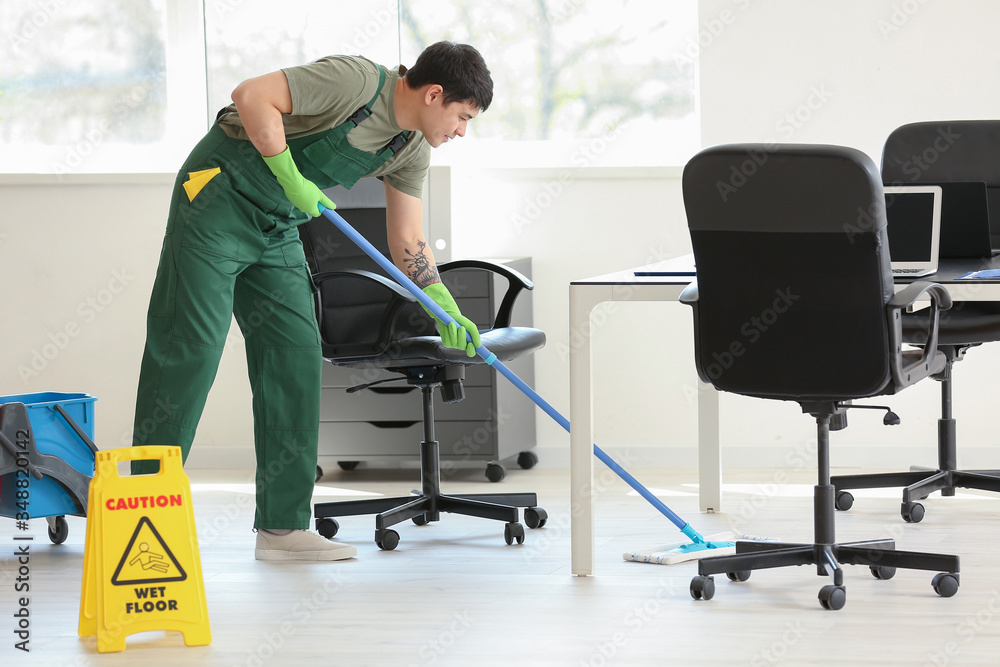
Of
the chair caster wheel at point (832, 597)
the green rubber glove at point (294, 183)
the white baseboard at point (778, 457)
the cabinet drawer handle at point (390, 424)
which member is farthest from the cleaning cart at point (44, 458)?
the chair caster wheel at point (832, 597)

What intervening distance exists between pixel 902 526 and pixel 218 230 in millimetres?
1853

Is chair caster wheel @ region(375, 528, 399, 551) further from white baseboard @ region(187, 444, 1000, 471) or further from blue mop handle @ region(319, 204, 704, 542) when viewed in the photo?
white baseboard @ region(187, 444, 1000, 471)

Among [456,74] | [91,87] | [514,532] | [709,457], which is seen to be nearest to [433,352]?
[514,532]

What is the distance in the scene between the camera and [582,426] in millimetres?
2574

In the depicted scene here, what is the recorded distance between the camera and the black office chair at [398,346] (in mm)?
2916

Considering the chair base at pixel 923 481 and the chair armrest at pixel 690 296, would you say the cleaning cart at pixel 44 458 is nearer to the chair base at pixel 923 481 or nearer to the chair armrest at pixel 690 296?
the chair armrest at pixel 690 296

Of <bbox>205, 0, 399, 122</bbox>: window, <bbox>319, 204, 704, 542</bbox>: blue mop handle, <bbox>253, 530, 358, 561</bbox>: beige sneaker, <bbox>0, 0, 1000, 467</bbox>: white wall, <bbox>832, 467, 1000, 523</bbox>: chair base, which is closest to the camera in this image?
<bbox>319, 204, 704, 542</bbox>: blue mop handle

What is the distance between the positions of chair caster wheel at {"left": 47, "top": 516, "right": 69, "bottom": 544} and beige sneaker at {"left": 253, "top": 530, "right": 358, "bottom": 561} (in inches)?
24.0

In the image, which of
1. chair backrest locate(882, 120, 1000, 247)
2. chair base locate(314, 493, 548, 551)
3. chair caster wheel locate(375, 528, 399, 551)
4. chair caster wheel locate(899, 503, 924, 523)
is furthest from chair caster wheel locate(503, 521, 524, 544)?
chair backrest locate(882, 120, 1000, 247)

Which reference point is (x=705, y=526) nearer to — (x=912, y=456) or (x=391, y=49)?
(x=912, y=456)

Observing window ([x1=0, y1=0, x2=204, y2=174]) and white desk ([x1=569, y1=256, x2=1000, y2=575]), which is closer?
white desk ([x1=569, y1=256, x2=1000, y2=575])

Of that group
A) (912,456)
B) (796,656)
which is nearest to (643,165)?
(912,456)

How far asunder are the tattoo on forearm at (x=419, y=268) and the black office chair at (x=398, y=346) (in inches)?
2.0

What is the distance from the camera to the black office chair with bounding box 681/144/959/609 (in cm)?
213
